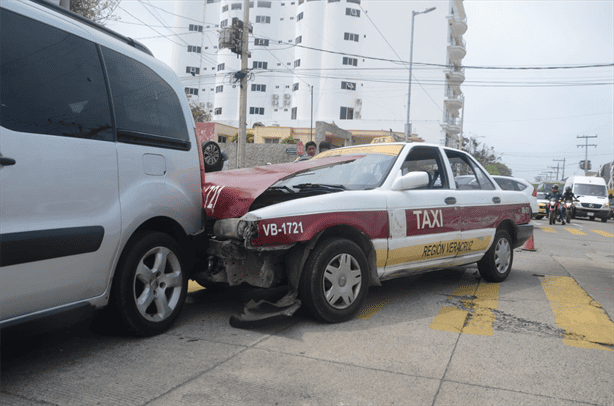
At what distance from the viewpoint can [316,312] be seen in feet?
13.1

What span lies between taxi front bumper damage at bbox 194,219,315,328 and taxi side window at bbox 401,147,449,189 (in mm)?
1724

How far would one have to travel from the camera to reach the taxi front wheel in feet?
19.8

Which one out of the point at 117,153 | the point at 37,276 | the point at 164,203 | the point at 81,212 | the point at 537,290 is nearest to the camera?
the point at 37,276

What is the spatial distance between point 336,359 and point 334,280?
858 mm

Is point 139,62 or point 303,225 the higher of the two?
point 139,62

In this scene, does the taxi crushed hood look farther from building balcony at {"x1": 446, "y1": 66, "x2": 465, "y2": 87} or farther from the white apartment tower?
building balcony at {"x1": 446, "y1": 66, "x2": 465, "y2": 87}

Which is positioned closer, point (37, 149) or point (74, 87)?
point (37, 149)

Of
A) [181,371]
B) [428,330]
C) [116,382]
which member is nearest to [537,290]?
[428,330]

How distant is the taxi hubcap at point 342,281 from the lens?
13.4ft

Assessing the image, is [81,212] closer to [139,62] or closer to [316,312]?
[139,62]

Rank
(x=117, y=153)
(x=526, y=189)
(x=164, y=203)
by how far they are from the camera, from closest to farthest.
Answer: (x=117, y=153) → (x=164, y=203) → (x=526, y=189)

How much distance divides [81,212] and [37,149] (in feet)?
1.50

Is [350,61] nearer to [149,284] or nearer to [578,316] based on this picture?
[578,316]

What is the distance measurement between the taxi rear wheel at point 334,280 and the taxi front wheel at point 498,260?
2.40m
